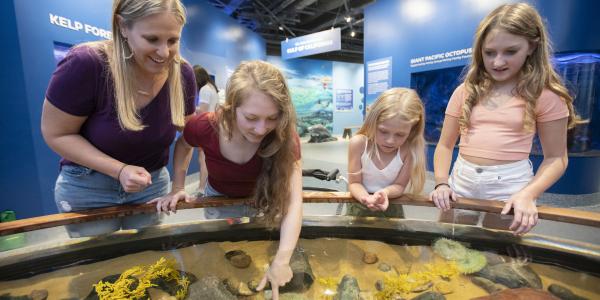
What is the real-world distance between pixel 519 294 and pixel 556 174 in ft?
1.80

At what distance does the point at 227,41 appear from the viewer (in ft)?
25.7

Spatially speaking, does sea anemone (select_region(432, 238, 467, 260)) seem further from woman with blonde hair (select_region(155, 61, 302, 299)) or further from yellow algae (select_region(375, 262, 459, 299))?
woman with blonde hair (select_region(155, 61, 302, 299))

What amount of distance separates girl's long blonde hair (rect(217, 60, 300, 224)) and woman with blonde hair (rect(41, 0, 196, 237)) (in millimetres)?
230

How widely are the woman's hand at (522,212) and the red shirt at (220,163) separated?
1011mm

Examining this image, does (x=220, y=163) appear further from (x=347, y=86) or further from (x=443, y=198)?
(x=347, y=86)

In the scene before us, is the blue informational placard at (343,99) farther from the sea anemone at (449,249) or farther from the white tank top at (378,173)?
the sea anemone at (449,249)

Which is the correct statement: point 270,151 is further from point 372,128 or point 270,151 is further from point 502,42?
point 502,42

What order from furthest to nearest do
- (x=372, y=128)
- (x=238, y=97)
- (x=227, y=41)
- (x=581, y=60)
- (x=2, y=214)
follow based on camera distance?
(x=227, y=41)
(x=581, y=60)
(x=2, y=214)
(x=372, y=128)
(x=238, y=97)

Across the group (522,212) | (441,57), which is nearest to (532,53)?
(522,212)

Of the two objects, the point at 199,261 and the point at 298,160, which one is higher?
the point at 298,160

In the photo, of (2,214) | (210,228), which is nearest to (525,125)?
(210,228)

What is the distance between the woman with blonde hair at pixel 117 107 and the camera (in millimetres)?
1060

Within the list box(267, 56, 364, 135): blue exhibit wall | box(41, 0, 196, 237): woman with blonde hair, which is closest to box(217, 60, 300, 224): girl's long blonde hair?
box(41, 0, 196, 237): woman with blonde hair

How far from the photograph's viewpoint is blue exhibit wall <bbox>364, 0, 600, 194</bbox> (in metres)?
4.09
